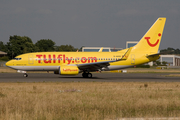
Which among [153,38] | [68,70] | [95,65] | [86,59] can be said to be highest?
[153,38]

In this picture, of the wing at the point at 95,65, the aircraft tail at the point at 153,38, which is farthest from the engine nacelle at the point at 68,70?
the aircraft tail at the point at 153,38

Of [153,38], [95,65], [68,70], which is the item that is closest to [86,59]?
[95,65]

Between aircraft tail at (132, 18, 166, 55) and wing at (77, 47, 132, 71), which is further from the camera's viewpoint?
aircraft tail at (132, 18, 166, 55)

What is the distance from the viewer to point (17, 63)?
34344 mm

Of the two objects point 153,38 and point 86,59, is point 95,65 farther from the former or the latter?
point 153,38

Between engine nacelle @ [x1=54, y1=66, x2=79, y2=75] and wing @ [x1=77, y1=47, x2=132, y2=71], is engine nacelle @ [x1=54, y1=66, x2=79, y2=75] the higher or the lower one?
the lower one

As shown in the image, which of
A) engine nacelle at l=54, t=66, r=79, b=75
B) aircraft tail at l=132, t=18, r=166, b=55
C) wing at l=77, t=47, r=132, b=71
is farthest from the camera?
aircraft tail at l=132, t=18, r=166, b=55

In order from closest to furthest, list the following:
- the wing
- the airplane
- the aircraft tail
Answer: the wing < the airplane < the aircraft tail

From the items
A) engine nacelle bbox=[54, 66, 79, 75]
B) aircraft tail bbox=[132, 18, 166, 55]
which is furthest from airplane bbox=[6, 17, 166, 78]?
engine nacelle bbox=[54, 66, 79, 75]

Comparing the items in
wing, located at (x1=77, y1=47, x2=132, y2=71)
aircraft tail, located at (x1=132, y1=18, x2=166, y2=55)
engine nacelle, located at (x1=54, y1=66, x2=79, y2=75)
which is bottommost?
engine nacelle, located at (x1=54, y1=66, x2=79, y2=75)

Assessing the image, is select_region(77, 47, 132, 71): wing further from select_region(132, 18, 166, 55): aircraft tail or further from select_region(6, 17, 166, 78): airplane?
select_region(132, 18, 166, 55): aircraft tail

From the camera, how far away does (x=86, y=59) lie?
3488 cm

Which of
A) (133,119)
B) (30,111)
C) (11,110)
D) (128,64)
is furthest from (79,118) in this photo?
(128,64)

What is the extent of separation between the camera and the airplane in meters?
34.0
